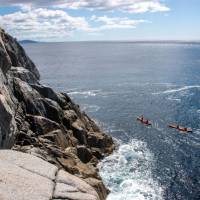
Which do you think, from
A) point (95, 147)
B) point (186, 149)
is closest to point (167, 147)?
point (186, 149)

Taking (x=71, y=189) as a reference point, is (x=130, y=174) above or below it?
below

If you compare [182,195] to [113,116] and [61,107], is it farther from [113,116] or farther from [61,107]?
[113,116]

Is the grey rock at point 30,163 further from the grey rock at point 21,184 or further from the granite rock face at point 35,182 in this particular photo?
the grey rock at point 21,184

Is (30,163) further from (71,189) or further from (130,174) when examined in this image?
(130,174)

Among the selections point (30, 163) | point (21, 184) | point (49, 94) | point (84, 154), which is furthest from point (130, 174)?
point (21, 184)

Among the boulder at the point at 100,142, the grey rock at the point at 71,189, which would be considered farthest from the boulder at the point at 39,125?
the grey rock at the point at 71,189

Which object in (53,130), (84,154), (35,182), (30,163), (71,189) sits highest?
(30,163)
